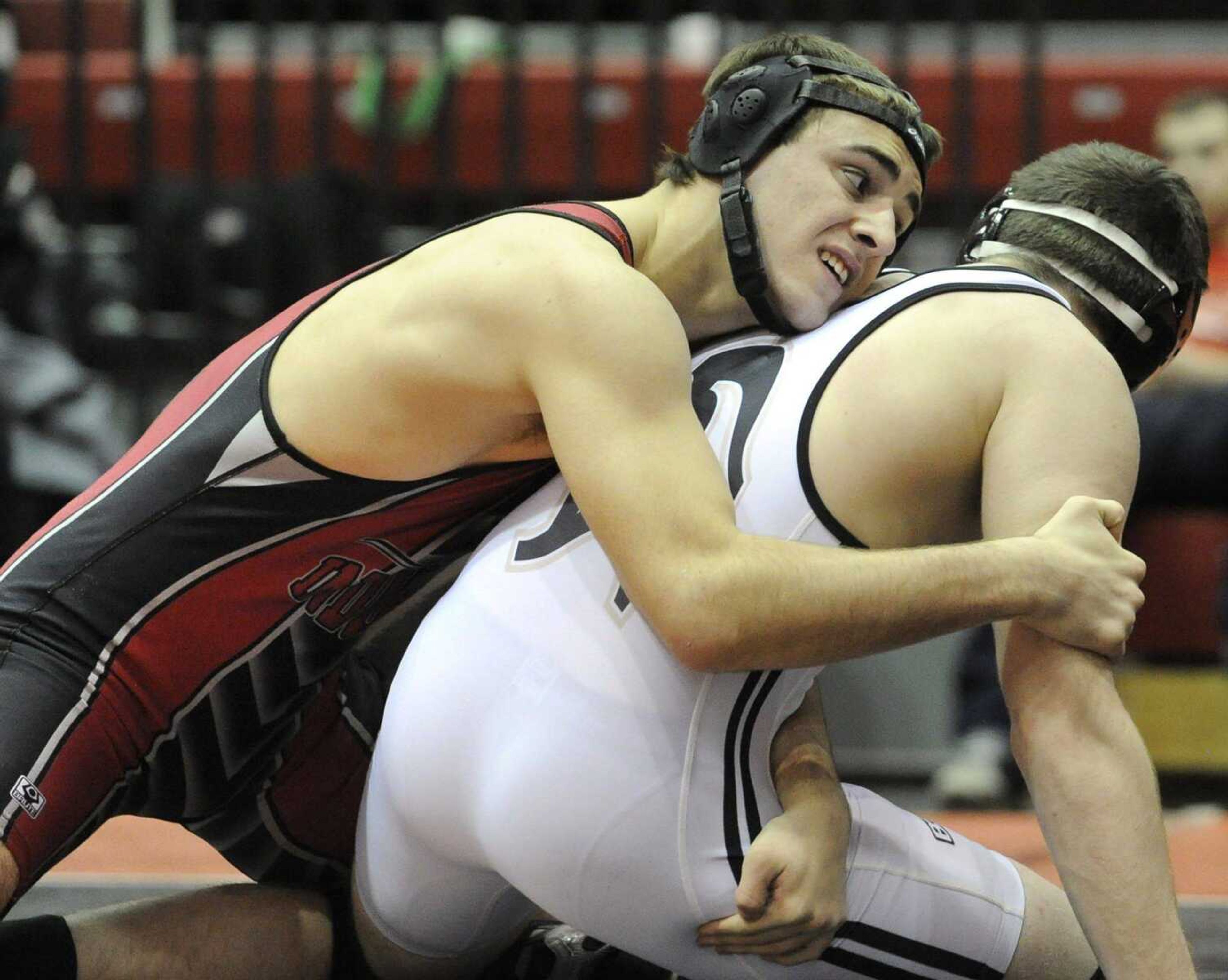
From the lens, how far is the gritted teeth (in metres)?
2.03

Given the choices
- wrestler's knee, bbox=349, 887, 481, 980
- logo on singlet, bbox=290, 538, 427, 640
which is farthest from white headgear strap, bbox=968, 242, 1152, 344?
wrestler's knee, bbox=349, 887, 481, 980

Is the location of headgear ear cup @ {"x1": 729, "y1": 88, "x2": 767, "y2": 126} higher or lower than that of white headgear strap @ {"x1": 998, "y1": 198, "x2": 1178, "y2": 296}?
higher

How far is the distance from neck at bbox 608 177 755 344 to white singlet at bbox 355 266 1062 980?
15 cm

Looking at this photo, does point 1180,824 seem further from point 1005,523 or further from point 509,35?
point 509,35

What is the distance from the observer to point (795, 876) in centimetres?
181

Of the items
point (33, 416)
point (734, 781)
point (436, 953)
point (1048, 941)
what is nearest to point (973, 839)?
point (1048, 941)

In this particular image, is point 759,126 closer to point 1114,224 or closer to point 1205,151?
point 1114,224

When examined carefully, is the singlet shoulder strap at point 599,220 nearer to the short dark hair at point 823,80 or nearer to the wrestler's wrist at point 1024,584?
the short dark hair at point 823,80

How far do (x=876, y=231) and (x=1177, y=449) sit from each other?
2199 millimetres

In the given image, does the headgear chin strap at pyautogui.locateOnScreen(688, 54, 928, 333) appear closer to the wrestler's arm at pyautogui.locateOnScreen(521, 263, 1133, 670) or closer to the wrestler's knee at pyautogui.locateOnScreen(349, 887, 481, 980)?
the wrestler's arm at pyautogui.locateOnScreen(521, 263, 1133, 670)

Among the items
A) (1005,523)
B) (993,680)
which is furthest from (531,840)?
(993,680)

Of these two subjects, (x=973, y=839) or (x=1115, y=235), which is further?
(x=973, y=839)

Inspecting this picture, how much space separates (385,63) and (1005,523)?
341 cm

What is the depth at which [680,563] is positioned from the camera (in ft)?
5.69
